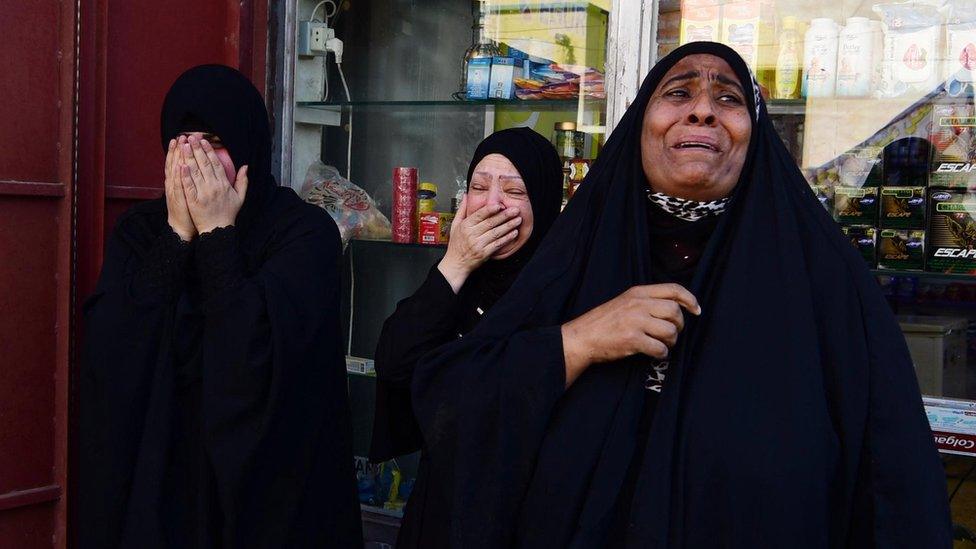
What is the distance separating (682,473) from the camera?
1.50 m

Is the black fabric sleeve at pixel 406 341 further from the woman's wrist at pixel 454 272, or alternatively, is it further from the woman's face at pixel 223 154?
the woman's face at pixel 223 154

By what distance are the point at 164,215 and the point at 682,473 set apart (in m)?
1.57

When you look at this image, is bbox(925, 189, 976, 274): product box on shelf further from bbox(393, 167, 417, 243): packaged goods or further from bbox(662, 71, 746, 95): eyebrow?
bbox(393, 167, 417, 243): packaged goods

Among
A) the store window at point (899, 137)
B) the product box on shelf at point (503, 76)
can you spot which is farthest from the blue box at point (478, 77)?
the store window at point (899, 137)

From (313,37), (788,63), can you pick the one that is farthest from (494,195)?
(313,37)

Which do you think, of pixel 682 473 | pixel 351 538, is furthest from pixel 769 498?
pixel 351 538

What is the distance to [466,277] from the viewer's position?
213 centimetres

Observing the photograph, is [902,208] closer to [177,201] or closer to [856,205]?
[856,205]

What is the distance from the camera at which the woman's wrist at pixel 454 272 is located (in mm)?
2109

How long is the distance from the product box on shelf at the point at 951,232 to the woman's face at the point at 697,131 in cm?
133

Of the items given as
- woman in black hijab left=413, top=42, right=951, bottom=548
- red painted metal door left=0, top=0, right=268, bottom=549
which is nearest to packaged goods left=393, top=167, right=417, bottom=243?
red painted metal door left=0, top=0, right=268, bottom=549

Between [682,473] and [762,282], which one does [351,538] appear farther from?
[762,282]

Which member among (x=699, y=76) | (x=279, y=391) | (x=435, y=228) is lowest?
(x=279, y=391)

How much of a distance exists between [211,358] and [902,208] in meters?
2.02
